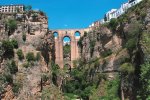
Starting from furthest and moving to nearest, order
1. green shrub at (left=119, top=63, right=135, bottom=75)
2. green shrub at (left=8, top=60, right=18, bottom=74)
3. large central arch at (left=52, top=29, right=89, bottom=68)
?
1. large central arch at (left=52, top=29, right=89, bottom=68)
2. green shrub at (left=8, top=60, right=18, bottom=74)
3. green shrub at (left=119, top=63, right=135, bottom=75)

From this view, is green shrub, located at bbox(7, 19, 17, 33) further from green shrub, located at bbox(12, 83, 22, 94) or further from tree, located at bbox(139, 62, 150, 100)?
tree, located at bbox(139, 62, 150, 100)

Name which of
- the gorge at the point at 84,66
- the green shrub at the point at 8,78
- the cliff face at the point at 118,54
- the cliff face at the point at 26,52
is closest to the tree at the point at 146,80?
the gorge at the point at 84,66

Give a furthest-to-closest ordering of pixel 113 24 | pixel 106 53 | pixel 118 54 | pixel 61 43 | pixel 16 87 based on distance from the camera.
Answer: pixel 61 43
pixel 113 24
pixel 106 53
pixel 118 54
pixel 16 87

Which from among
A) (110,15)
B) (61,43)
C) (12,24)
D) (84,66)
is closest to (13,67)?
(12,24)

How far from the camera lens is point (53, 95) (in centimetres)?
5822

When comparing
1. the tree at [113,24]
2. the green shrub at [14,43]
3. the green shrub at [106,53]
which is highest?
the tree at [113,24]

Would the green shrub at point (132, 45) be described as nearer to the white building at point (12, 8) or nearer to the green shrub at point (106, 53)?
the green shrub at point (106, 53)

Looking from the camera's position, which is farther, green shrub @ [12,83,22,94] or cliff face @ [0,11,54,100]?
cliff face @ [0,11,54,100]

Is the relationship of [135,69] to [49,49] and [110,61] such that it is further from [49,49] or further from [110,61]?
[49,49]

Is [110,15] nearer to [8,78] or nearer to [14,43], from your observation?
[14,43]

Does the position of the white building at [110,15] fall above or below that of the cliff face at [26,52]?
above

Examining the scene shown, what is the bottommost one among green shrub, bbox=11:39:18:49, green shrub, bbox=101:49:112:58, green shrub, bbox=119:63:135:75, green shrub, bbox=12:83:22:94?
green shrub, bbox=12:83:22:94

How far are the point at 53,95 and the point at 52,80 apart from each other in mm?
4799

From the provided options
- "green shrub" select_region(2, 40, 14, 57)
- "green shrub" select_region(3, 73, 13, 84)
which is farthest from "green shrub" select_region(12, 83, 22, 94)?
"green shrub" select_region(2, 40, 14, 57)
